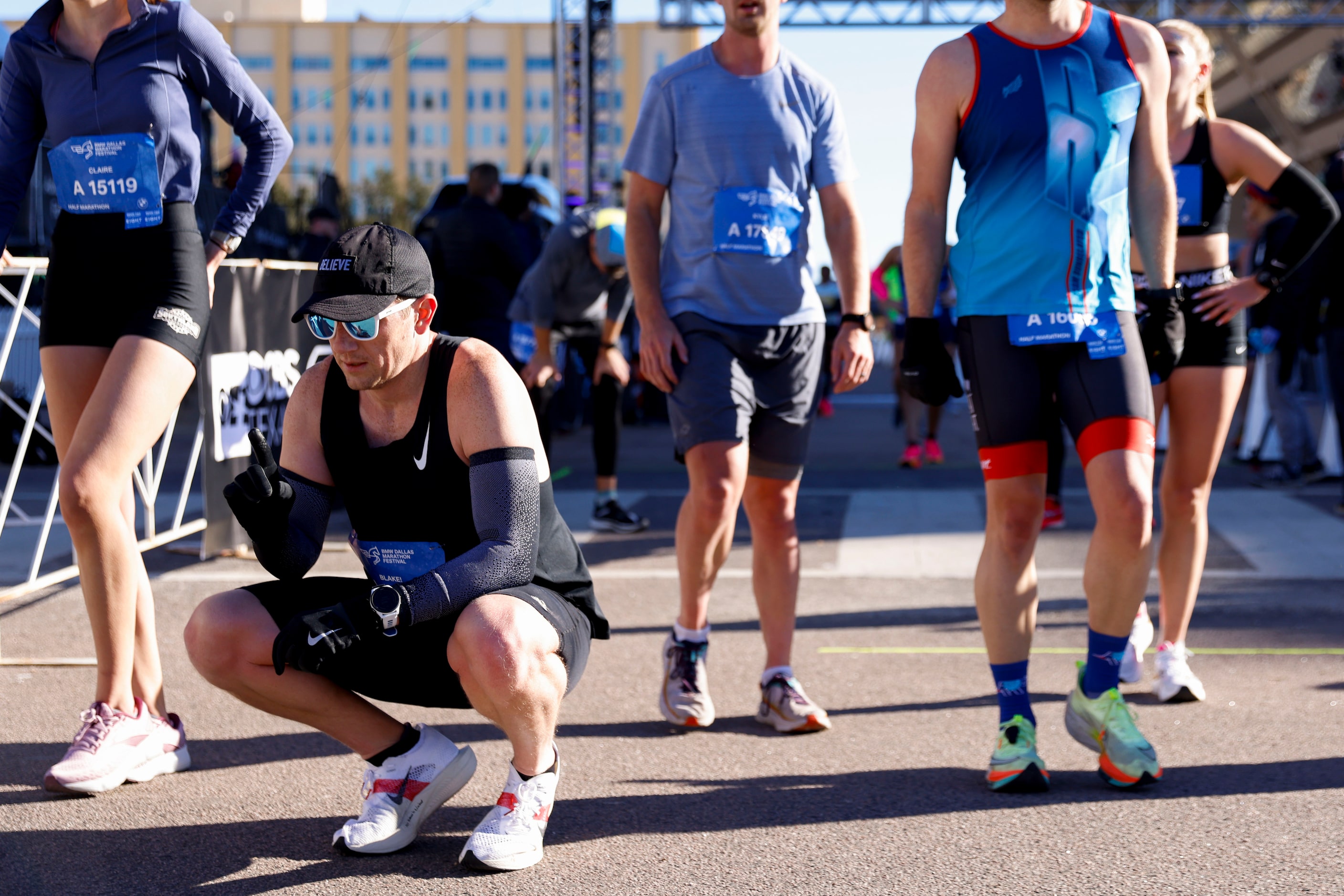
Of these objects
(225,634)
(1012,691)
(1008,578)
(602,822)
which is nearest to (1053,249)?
(1008,578)

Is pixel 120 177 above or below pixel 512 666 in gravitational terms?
above

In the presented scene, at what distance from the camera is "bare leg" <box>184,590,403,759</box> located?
280 centimetres

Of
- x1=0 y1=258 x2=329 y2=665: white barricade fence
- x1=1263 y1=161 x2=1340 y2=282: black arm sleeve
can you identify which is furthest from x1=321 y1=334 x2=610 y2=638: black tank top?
x1=0 y1=258 x2=329 y2=665: white barricade fence

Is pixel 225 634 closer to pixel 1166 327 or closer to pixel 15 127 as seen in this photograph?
pixel 15 127

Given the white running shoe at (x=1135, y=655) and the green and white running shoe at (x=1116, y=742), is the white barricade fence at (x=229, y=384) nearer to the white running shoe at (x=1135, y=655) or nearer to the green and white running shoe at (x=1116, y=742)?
the white running shoe at (x=1135, y=655)

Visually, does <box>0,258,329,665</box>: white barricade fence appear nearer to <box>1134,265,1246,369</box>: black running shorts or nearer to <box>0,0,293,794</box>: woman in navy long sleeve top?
<box>0,0,293,794</box>: woman in navy long sleeve top

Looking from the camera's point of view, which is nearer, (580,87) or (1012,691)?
(1012,691)

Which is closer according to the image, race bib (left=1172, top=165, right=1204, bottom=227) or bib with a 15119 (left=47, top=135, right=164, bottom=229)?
bib with a 15119 (left=47, top=135, right=164, bottom=229)

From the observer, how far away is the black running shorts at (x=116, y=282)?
339 cm

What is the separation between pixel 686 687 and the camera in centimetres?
388

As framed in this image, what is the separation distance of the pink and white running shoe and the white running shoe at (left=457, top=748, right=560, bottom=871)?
3.17 feet

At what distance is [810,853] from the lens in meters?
2.86

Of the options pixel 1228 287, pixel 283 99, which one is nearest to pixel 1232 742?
pixel 1228 287

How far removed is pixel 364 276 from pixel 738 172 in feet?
4.63
